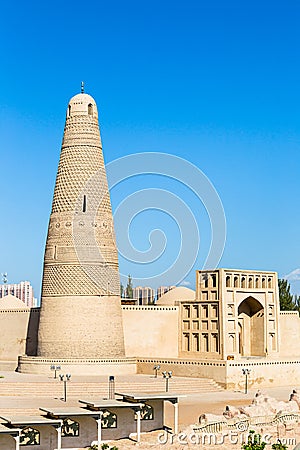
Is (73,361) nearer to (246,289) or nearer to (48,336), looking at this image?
(48,336)

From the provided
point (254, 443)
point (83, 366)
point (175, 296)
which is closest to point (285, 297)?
point (175, 296)

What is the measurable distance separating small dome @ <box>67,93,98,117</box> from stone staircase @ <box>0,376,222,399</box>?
1017 centimetres

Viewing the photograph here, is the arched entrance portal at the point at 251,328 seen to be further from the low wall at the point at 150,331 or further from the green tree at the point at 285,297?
the green tree at the point at 285,297

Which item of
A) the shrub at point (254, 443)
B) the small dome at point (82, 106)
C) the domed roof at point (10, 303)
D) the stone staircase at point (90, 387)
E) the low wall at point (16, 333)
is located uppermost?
the small dome at point (82, 106)

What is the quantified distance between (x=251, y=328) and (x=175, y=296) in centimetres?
469

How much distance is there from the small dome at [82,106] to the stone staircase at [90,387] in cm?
1017

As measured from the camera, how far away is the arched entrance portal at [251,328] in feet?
110

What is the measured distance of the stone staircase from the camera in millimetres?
25562

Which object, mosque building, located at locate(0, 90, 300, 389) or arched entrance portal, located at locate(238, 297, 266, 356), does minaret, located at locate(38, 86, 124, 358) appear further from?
arched entrance portal, located at locate(238, 297, 266, 356)

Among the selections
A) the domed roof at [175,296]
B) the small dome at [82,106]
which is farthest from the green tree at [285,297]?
the small dome at [82,106]

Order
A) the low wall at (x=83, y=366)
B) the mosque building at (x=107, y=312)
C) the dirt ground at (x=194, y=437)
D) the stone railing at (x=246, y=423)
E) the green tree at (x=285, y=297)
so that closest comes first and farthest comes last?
the dirt ground at (x=194, y=437)
the stone railing at (x=246, y=423)
the low wall at (x=83, y=366)
the mosque building at (x=107, y=312)
the green tree at (x=285, y=297)

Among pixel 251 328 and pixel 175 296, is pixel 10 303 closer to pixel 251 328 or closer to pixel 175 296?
pixel 175 296

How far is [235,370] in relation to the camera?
28531 mm

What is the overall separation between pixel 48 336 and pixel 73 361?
1429 mm
